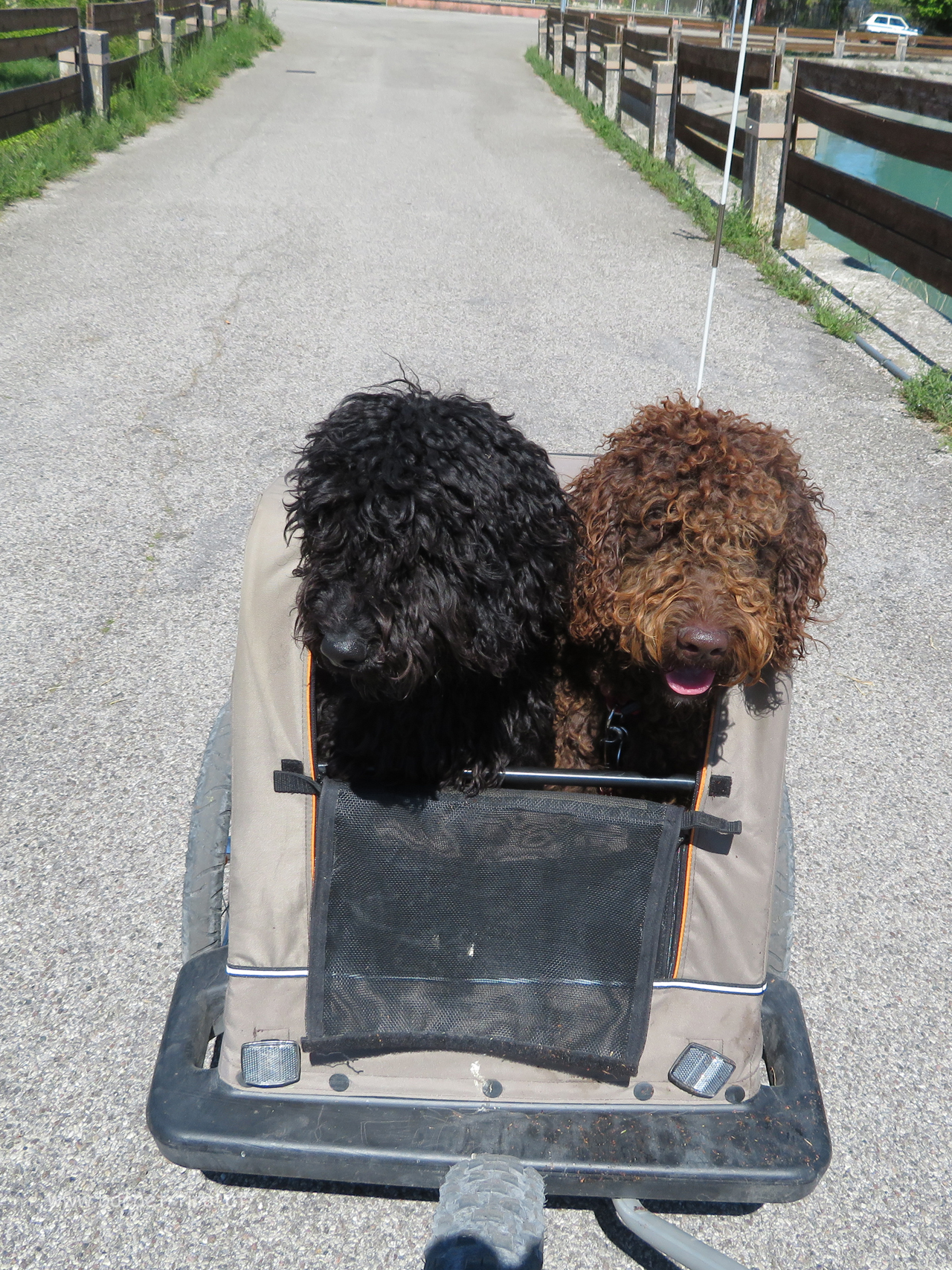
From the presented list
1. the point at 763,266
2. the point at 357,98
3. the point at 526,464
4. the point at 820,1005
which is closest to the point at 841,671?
the point at 820,1005

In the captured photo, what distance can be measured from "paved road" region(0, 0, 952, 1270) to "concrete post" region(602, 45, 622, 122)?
4692 millimetres

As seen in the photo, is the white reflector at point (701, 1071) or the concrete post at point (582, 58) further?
the concrete post at point (582, 58)

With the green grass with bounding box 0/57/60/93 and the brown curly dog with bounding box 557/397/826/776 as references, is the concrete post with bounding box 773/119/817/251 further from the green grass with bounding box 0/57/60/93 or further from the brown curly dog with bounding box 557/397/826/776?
the green grass with bounding box 0/57/60/93

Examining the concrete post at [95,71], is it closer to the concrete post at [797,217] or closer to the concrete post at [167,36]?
the concrete post at [167,36]

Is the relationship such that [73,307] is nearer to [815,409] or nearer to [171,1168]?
[815,409]

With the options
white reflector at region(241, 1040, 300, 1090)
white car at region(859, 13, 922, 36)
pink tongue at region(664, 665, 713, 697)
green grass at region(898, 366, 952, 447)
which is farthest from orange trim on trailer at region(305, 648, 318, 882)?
white car at region(859, 13, 922, 36)

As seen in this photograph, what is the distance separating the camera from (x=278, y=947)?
2.09 meters

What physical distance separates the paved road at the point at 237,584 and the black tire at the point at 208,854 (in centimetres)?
28

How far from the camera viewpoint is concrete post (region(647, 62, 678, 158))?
11648 millimetres

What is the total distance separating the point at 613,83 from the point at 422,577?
1597cm

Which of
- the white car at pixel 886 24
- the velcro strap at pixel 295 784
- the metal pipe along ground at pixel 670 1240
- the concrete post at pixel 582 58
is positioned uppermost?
the white car at pixel 886 24

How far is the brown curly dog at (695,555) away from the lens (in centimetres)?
204

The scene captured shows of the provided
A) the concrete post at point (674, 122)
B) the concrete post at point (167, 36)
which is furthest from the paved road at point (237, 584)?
the concrete post at point (167, 36)

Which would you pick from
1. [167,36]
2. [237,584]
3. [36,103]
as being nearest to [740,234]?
[237,584]
